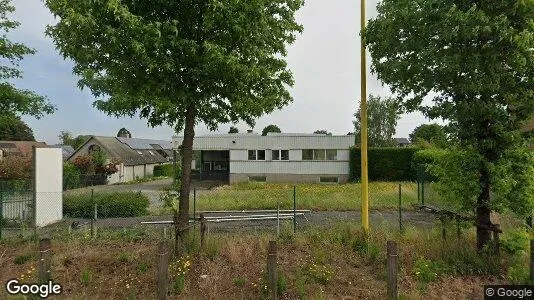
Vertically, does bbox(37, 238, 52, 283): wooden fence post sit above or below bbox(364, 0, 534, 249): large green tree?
below

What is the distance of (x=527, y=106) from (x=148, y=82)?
6483mm

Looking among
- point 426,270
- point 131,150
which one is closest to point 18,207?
point 426,270

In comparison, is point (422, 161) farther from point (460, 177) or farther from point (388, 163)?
point (460, 177)

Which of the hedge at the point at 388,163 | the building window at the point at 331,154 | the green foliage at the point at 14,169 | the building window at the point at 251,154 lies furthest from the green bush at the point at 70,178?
the hedge at the point at 388,163

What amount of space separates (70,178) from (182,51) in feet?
88.9

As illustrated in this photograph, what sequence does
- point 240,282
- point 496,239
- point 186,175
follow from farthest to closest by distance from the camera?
point 186,175 → point 496,239 → point 240,282

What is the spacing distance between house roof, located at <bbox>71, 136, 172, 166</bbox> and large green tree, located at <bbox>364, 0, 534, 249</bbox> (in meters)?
37.9

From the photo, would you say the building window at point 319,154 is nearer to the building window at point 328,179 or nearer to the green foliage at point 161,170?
the building window at point 328,179

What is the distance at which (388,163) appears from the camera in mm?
30281

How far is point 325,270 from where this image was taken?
6.24m

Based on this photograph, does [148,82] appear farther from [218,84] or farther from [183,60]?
[218,84]

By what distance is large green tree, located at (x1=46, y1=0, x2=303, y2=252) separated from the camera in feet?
18.3

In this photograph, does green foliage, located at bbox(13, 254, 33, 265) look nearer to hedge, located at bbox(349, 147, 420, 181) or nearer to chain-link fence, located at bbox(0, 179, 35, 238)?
chain-link fence, located at bbox(0, 179, 35, 238)

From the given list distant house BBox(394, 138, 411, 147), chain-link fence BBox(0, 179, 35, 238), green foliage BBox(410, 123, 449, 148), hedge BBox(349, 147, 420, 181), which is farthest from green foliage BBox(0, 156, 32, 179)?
distant house BBox(394, 138, 411, 147)
